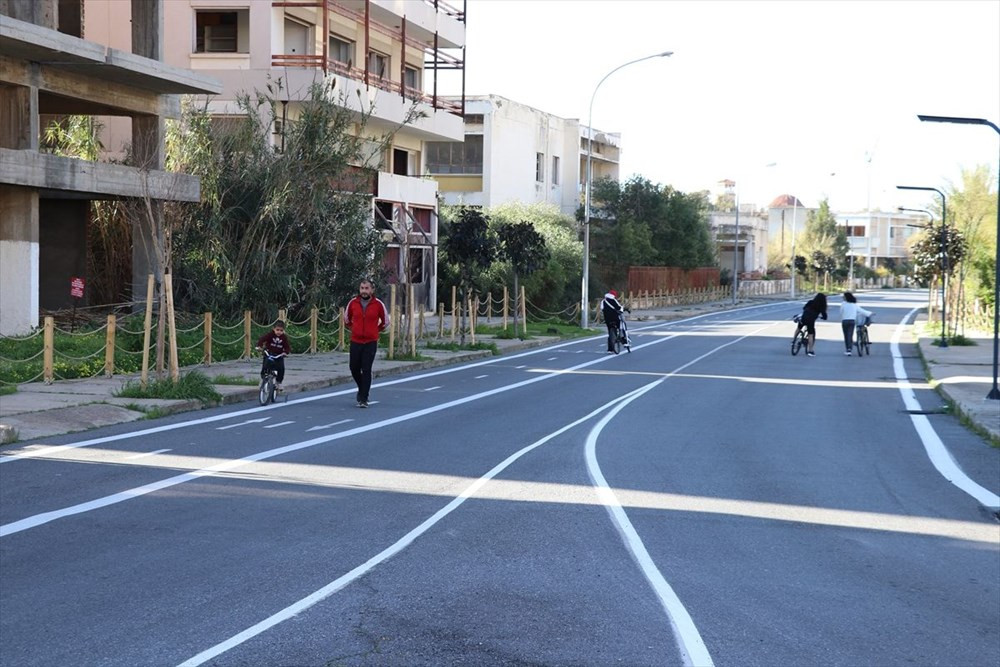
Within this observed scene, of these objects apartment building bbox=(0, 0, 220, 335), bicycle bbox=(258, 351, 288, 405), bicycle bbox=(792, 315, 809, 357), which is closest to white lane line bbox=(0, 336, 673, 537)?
bicycle bbox=(258, 351, 288, 405)

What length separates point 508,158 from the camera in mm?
62375

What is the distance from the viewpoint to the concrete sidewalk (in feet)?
50.2

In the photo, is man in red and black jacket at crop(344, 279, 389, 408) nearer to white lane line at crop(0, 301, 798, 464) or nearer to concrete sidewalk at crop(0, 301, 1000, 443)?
white lane line at crop(0, 301, 798, 464)

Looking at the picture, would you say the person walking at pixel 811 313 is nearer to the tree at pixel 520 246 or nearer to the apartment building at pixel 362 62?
the tree at pixel 520 246

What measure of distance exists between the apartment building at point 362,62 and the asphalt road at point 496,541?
15967 millimetres

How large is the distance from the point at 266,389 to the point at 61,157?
10.3 m

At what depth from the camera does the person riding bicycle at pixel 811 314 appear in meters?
34.2

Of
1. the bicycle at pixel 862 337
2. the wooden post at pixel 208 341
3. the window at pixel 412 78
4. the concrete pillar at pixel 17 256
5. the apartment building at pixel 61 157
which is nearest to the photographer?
the wooden post at pixel 208 341

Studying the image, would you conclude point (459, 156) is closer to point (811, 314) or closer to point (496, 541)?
point (811, 314)

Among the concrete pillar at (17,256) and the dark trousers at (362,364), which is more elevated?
the concrete pillar at (17,256)

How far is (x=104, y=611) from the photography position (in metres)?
7.04

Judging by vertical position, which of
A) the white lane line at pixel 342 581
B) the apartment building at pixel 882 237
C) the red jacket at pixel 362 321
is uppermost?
the apartment building at pixel 882 237

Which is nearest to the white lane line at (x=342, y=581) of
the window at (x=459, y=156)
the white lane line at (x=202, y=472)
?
the white lane line at (x=202, y=472)

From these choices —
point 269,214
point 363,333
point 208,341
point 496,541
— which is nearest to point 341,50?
point 269,214
